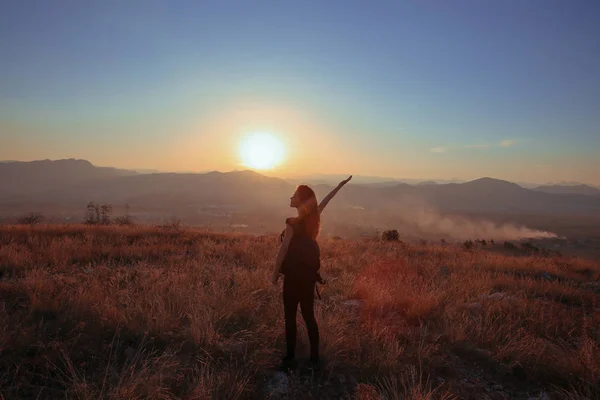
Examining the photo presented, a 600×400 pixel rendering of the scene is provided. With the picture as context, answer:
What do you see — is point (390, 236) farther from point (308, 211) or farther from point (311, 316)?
point (308, 211)

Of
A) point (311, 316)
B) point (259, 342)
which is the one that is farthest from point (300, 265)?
point (259, 342)

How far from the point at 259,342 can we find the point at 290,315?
2.92 ft

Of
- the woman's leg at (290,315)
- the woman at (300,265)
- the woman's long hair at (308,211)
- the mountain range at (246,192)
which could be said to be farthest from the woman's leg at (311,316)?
the mountain range at (246,192)

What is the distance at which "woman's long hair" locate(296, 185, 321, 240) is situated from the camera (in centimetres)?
381

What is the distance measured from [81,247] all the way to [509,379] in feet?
33.8

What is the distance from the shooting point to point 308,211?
151 inches

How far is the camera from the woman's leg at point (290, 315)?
381cm

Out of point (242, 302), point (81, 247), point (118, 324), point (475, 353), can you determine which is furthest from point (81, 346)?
point (81, 247)

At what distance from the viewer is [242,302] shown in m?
5.23

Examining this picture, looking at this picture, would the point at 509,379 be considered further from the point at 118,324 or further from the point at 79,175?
the point at 79,175

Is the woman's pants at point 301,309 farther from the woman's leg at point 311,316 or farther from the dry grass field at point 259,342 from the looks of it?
the dry grass field at point 259,342

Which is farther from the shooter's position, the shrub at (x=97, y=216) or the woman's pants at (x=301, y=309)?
the shrub at (x=97, y=216)

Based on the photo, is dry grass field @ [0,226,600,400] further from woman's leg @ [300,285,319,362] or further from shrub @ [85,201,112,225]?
shrub @ [85,201,112,225]

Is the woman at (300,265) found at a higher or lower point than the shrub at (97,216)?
higher
